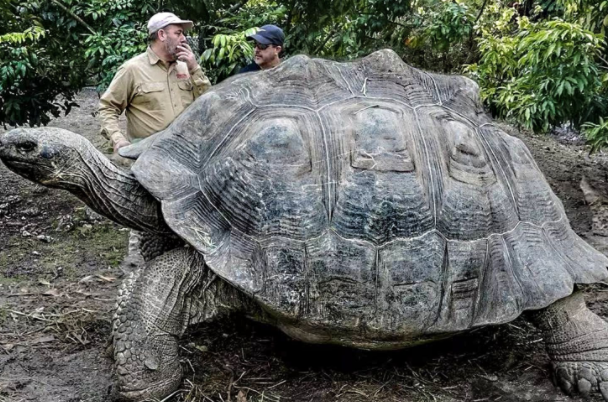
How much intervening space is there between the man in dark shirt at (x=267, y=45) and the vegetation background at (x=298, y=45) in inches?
9.8

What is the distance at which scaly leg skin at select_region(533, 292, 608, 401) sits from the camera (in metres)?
3.66

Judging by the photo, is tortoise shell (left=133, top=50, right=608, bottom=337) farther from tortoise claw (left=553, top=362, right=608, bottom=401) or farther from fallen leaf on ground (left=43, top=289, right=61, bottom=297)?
fallen leaf on ground (left=43, top=289, right=61, bottom=297)

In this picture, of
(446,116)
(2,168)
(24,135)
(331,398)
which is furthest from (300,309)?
(2,168)

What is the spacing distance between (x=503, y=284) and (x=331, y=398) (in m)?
1.06

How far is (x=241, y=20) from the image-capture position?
612cm

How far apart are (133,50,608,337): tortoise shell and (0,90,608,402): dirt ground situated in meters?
0.51

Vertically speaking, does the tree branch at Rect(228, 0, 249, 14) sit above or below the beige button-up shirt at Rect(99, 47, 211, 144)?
→ above

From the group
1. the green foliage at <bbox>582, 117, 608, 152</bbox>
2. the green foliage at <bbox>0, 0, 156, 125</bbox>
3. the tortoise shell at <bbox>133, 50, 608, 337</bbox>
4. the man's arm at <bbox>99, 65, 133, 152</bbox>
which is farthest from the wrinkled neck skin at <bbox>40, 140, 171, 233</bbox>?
the green foliage at <bbox>582, 117, 608, 152</bbox>

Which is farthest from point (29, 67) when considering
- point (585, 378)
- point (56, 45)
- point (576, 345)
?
point (585, 378)

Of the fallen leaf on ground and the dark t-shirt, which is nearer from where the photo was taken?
the fallen leaf on ground

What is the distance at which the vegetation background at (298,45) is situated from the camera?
19.2ft

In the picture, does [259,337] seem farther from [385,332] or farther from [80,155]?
[80,155]

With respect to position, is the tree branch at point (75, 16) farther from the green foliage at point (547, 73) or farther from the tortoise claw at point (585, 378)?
the tortoise claw at point (585, 378)

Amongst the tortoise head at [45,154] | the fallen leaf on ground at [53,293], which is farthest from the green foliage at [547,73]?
the fallen leaf on ground at [53,293]
